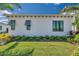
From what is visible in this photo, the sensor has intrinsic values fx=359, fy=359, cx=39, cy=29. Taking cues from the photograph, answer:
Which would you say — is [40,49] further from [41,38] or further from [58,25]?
[58,25]

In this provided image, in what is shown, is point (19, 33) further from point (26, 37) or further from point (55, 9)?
point (55, 9)

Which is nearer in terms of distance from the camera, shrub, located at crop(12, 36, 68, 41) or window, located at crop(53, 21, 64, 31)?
shrub, located at crop(12, 36, 68, 41)

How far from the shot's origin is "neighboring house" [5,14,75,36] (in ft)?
31.7

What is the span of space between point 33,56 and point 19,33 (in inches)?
30.0

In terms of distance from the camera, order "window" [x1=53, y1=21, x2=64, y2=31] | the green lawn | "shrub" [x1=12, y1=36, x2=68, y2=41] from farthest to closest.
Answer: "window" [x1=53, y1=21, x2=64, y2=31] < "shrub" [x1=12, y1=36, x2=68, y2=41] < the green lawn

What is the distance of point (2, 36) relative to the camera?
9664 mm

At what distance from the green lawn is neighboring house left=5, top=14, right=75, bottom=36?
0.98 feet

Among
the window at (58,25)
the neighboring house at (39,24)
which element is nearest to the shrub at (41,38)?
the neighboring house at (39,24)

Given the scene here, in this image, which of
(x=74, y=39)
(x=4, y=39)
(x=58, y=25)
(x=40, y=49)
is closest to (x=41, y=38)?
(x=40, y=49)

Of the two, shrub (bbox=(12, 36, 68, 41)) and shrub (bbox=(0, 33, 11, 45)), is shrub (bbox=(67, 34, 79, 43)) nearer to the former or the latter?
shrub (bbox=(12, 36, 68, 41))

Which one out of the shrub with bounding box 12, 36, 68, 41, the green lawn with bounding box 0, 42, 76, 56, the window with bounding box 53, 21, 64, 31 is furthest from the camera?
the window with bounding box 53, 21, 64, 31

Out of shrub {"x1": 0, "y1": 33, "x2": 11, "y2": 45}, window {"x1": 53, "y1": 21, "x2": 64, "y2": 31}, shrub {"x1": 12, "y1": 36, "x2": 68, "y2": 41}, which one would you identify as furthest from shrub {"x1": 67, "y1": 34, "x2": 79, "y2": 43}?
shrub {"x1": 0, "y1": 33, "x2": 11, "y2": 45}

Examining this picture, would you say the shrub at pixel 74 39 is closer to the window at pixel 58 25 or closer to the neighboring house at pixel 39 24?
the neighboring house at pixel 39 24

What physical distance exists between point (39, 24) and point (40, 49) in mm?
695
